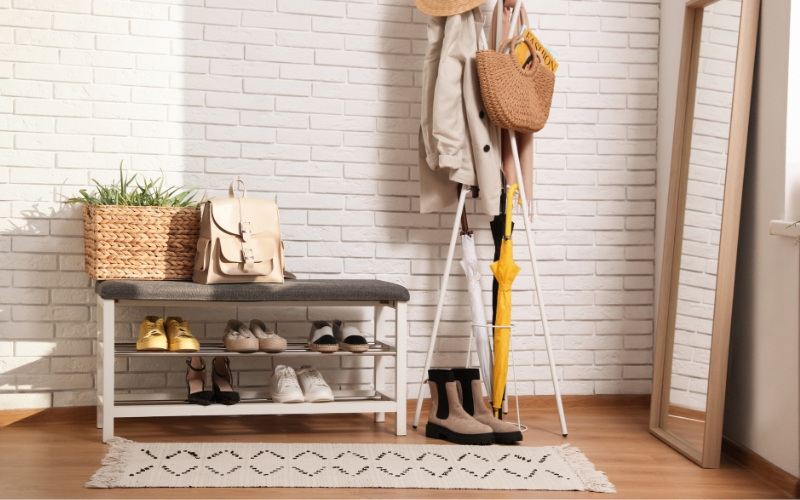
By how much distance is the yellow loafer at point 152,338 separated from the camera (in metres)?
2.55

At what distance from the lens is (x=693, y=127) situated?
2830 mm

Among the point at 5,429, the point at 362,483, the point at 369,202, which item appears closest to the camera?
the point at 362,483

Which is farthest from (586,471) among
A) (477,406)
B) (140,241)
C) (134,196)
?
(134,196)

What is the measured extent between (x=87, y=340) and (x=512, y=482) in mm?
1690

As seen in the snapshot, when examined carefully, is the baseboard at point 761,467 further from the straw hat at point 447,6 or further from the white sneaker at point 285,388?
the straw hat at point 447,6

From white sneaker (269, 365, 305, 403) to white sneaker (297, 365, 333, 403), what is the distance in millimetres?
29

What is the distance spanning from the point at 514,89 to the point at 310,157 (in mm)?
843

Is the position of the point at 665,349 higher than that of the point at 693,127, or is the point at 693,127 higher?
the point at 693,127

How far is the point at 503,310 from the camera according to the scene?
2832mm

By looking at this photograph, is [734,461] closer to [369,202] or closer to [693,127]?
[693,127]

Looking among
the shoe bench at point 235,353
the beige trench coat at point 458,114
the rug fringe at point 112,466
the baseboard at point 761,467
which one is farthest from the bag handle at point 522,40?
the rug fringe at point 112,466

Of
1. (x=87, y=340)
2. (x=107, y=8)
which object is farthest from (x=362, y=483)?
(x=107, y=8)

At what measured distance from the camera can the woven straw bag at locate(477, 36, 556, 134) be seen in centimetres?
276

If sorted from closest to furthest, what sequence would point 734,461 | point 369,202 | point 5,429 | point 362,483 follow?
point 362,483
point 734,461
point 5,429
point 369,202
